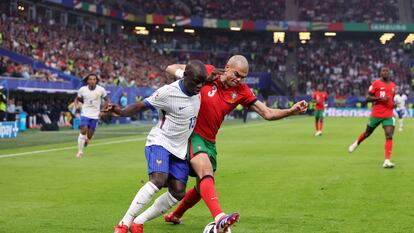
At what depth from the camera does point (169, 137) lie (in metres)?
7.38

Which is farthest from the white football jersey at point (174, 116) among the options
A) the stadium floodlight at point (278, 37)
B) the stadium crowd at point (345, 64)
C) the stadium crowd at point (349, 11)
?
the stadium crowd at point (349, 11)

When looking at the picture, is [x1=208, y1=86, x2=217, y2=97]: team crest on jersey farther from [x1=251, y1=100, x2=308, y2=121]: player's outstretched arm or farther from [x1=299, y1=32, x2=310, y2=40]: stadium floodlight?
[x1=299, y1=32, x2=310, y2=40]: stadium floodlight

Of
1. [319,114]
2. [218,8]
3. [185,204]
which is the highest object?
[218,8]

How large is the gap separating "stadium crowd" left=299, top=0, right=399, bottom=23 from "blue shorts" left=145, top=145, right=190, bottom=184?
233 ft

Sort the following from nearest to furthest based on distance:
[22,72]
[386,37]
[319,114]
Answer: [319,114] → [22,72] → [386,37]

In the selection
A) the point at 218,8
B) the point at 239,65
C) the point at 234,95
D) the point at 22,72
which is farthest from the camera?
the point at 218,8

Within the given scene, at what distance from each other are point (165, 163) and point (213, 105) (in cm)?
95

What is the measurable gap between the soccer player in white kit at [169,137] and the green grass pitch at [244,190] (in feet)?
2.81

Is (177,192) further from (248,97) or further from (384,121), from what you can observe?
(384,121)

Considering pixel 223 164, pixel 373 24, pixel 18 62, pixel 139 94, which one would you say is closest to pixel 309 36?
pixel 373 24

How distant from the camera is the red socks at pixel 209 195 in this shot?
23.1 ft

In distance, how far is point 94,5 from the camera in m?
58.9

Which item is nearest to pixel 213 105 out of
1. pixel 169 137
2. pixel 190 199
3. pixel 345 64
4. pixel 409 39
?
pixel 169 137

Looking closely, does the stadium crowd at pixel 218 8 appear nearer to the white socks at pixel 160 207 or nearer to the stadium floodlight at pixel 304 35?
the stadium floodlight at pixel 304 35
